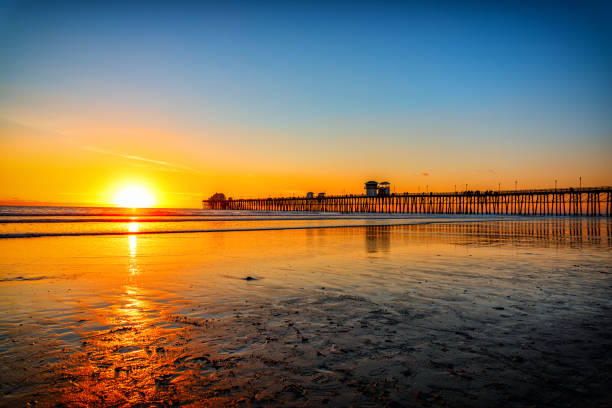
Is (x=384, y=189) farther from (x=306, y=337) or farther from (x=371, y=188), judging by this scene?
(x=306, y=337)

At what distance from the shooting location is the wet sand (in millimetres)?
→ 2662

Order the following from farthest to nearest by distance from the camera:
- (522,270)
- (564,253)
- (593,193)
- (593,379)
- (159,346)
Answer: (593,193), (564,253), (522,270), (159,346), (593,379)

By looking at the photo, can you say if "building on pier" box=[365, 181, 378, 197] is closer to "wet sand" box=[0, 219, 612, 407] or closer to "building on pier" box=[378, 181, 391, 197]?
"building on pier" box=[378, 181, 391, 197]

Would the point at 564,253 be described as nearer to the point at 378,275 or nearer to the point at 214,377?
the point at 378,275

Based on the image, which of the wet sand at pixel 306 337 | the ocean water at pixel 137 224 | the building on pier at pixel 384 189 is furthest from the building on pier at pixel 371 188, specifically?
the wet sand at pixel 306 337

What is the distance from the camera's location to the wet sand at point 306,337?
266 cm

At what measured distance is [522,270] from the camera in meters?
7.91

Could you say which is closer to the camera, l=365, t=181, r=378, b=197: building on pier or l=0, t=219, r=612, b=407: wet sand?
l=0, t=219, r=612, b=407: wet sand

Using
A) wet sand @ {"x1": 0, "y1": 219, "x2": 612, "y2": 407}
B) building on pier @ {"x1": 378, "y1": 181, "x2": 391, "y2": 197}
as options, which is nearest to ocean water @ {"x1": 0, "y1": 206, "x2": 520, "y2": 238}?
wet sand @ {"x1": 0, "y1": 219, "x2": 612, "y2": 407}

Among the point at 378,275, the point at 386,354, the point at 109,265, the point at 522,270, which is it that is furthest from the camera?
the point at 109,265

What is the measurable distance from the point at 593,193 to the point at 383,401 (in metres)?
103

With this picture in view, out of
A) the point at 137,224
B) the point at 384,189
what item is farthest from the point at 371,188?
the point at 137,224

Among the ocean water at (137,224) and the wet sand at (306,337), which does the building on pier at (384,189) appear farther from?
the wet sand at (306,337)

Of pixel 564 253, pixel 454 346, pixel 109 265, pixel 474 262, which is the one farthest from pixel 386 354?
pixel 564 253
